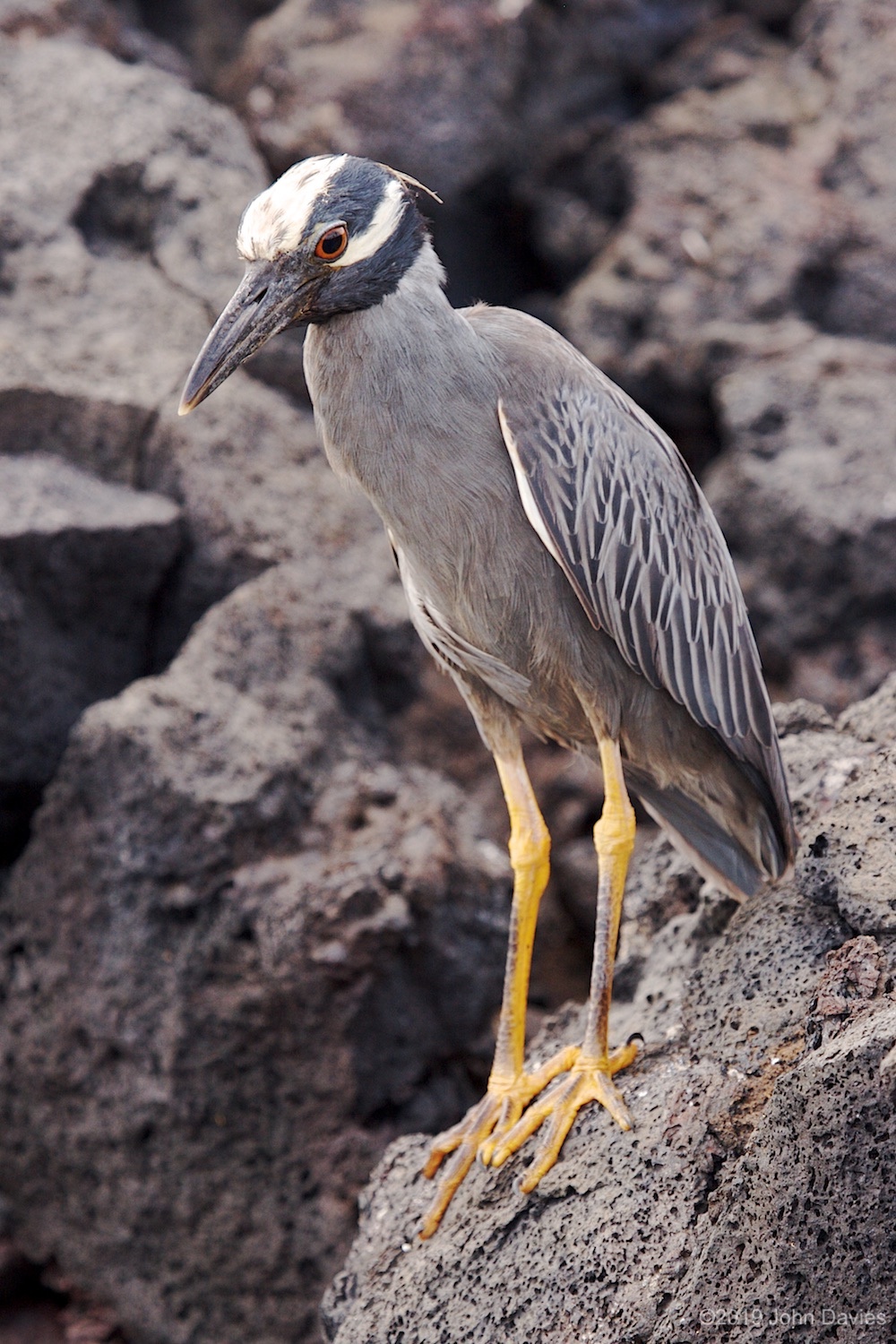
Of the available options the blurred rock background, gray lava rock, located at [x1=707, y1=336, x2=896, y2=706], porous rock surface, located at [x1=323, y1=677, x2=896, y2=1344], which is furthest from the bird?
gray lava rock, located at [x1=707, y1=336, x2=896, y2=706]

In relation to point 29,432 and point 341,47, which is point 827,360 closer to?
point 341,47

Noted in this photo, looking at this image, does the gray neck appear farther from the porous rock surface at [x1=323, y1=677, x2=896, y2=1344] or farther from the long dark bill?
the porous rock surface at [x1=323, y1=677, x2=896, y2=1344]

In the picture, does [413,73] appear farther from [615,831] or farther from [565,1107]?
[565,1107]

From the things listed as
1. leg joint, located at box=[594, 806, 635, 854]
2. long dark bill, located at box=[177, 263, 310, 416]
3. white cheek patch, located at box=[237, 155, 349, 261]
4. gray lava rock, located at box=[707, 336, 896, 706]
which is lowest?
gray lava rock, located at box=[707, 336, 896, 706]

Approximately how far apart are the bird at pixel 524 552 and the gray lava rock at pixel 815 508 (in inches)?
75.1

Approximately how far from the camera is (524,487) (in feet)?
9.90

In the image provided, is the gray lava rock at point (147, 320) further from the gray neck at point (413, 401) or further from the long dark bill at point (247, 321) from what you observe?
the long dark bill at point (247, 321)

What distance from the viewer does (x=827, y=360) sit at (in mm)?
5480

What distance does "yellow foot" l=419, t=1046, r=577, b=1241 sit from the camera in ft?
10.3

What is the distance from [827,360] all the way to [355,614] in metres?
2.40

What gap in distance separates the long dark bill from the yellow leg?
130 cm

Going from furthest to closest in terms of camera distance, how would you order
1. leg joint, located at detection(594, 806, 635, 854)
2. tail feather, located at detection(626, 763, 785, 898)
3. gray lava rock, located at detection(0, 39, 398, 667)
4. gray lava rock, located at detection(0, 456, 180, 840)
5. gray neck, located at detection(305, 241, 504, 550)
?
gray lava rock, located at detection(0, 39, 398, 667) → gray lava rock, located at detection(0, 456, 180, 840) → tail feather, located at detection(626, 763, 785, 898) → leg joint, located at detection(594, 806, 635, 854) → gray neck, located at detection(305, 241, 504, 550)

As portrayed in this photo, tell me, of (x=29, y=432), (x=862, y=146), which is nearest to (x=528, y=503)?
(x=29, y=432)

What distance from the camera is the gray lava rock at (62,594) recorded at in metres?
4.25
